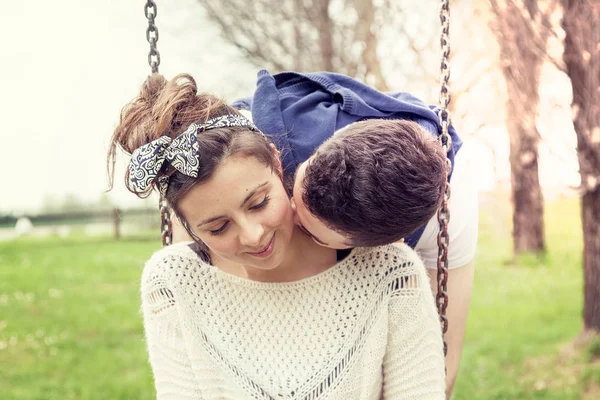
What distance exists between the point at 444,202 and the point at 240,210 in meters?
0.56

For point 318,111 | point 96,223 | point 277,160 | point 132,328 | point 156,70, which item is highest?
point 156,70

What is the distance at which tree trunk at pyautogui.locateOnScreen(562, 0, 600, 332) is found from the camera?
11.2 feet

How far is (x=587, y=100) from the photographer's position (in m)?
3.55

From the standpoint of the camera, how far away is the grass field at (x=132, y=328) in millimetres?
4059

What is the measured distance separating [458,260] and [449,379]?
0.39m

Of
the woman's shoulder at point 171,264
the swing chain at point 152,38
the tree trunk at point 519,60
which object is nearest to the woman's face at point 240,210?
the woman's shoulder at point 171,264

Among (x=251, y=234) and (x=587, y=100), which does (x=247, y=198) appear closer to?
(x=251, y=234)

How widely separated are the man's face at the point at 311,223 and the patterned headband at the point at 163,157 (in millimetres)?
272

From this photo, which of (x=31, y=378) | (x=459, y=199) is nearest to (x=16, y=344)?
(x=31, y=378)

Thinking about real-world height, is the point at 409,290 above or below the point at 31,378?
above

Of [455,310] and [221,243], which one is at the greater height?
[221,243]

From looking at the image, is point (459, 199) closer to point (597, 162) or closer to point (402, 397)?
point (402, 397)

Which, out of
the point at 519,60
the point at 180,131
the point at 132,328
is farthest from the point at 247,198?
the point at 132,328

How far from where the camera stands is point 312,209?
5.67 ft
